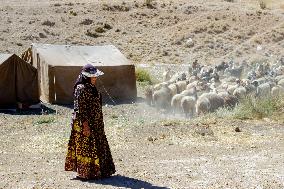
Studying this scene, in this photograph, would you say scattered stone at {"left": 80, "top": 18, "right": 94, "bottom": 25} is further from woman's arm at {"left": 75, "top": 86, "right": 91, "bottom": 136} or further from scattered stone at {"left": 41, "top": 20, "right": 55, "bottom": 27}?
woman's arm at {"left": 75, "top": 86, "right": 91, "bottom": 136}

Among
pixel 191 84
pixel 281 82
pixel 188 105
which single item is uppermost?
pixel 281 82

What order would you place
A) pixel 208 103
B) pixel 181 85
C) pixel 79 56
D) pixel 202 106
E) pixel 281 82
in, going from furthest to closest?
pixel 79 56 < pixel 181 85 < pixel 281 82 < pixel 208 103 < pixel 202 106

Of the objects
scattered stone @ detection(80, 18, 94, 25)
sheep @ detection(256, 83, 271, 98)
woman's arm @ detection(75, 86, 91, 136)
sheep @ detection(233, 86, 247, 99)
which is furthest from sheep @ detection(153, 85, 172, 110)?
scattered stone @ detection(80, 18, 94, 25)

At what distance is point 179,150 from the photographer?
39.2ft

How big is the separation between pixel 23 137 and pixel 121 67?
760 centimetres

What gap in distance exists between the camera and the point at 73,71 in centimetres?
2009

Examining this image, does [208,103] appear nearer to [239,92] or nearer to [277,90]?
[239,92]

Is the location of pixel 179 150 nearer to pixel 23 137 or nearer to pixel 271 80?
pixel 23 137

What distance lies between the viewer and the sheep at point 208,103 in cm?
1694

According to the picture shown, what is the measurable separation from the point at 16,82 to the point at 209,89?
6.40 metres

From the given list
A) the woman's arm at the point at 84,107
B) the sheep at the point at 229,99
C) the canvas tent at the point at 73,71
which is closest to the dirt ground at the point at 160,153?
the woman's arm at the point at 84,107

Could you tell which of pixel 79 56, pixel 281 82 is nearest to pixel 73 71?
pixel 79 56

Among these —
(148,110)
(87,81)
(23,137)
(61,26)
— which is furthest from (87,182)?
(61,26)

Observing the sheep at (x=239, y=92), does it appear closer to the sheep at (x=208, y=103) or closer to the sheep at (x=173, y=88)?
the sheep at (x=208, y=103)
